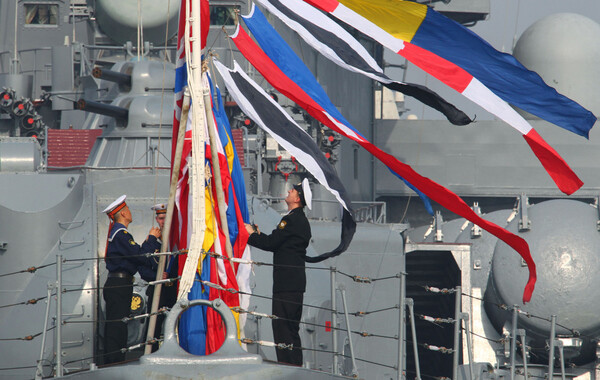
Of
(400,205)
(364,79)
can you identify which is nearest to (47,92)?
(364,79)

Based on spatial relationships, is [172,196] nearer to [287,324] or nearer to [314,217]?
[287,324]

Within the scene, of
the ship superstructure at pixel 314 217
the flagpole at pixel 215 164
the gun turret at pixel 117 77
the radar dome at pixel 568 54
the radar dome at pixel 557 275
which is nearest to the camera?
the flagpole at pixel 215 164

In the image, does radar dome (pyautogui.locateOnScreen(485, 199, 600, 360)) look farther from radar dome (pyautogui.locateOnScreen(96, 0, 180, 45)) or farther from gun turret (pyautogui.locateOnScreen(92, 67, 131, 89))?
radar dome (pyautogui.locateOnScreen(96, 0, 180, 45))

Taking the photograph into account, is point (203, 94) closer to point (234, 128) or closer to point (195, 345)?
point (195, 345)

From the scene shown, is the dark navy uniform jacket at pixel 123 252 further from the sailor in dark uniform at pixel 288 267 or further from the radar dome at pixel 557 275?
the radar dome at pixel 557 275

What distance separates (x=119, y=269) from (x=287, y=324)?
1.07 m

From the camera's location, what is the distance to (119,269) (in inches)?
260

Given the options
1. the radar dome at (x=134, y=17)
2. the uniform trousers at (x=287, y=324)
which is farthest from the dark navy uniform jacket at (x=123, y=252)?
the radar dome at (x=134, y=17)

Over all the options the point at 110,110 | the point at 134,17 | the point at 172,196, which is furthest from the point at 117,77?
the point at 172,196

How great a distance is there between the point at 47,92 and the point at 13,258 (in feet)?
31.1

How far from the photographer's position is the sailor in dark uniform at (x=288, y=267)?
6559mm

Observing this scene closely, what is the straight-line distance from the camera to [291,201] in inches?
261

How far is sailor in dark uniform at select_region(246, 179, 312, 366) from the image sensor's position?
6559 millimetres

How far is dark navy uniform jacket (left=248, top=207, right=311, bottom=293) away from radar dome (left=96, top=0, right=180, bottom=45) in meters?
9.22
